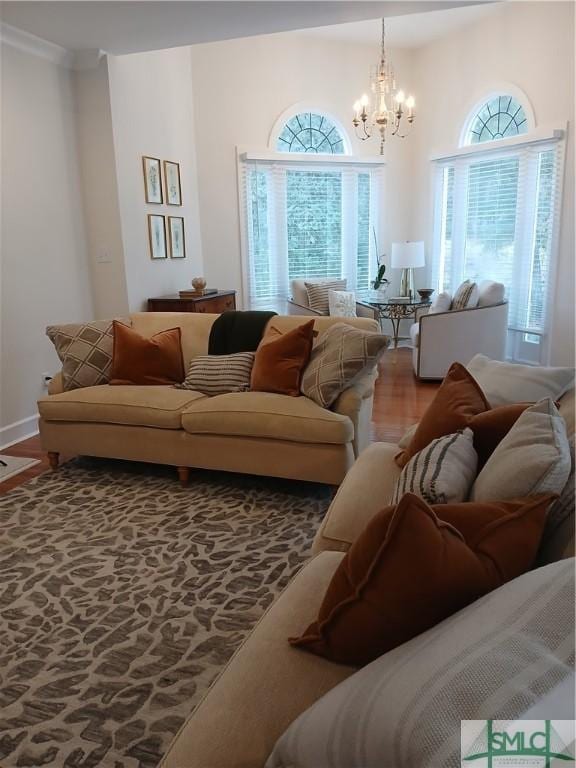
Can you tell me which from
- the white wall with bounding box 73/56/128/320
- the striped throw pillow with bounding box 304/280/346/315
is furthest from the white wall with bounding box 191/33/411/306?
the white wall with bounding box 73/56/128/320

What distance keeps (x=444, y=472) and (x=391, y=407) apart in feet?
10.7

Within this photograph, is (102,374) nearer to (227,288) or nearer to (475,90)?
(227,288)

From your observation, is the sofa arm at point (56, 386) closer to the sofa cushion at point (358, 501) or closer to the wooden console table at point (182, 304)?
→ the wooden console table at point (182, 304)

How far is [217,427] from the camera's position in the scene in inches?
119

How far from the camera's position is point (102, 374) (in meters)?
3.55

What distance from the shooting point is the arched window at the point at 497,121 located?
559cm

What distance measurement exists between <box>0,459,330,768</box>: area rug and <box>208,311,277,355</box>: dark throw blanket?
804 mm

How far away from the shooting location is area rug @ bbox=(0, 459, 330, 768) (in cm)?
161

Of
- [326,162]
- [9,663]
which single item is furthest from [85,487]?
[326,162]

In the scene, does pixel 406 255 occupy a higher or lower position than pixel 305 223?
lower

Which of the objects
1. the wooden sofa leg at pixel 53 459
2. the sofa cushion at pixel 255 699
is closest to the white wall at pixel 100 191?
the wooden sofa leg at pixel 53 459

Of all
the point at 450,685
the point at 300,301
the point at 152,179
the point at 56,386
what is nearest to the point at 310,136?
the point at 300,301

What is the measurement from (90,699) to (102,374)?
7.17 feet

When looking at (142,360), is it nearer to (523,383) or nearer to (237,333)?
(237,333)
